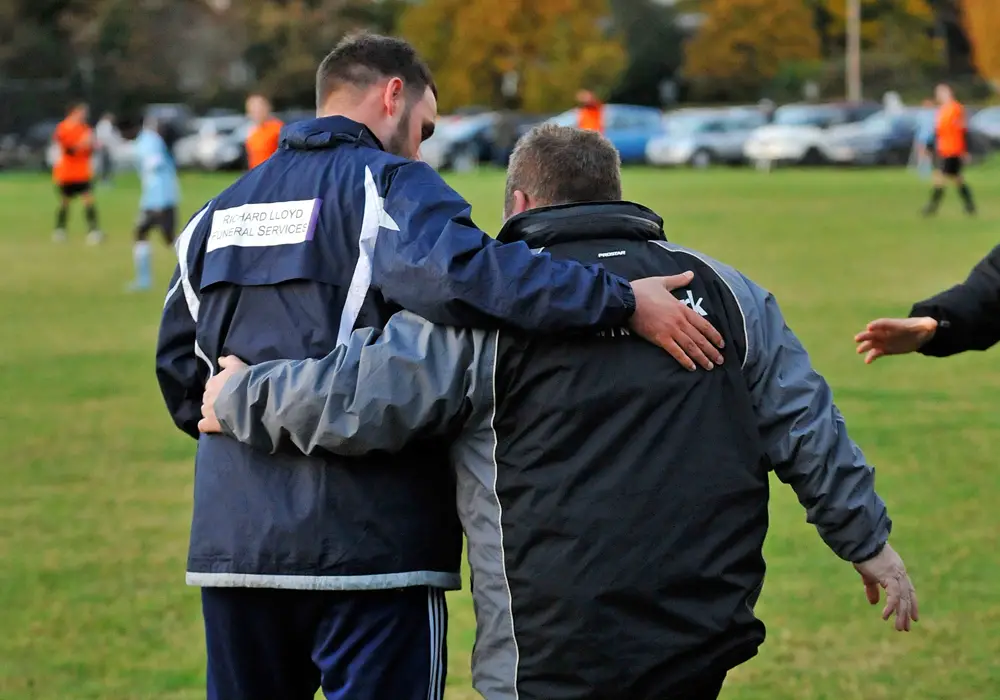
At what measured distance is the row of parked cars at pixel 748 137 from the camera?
43.0m

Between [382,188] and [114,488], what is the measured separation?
537cm

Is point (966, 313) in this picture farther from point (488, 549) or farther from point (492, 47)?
point (492, 47)

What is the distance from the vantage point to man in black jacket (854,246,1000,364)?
178 inches

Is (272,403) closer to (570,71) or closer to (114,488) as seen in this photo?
(114,488)

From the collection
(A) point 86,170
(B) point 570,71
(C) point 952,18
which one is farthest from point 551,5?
(A) point 86,170

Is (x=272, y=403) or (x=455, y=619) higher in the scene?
(x=272, y=403)

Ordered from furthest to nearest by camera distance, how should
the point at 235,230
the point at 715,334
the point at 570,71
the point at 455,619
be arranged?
the point at 570,71 < the point at 455,619 < the point at 235,230 < the point at 715,334

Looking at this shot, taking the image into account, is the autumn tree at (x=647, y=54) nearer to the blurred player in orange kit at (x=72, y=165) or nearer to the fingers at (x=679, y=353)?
the blurred player in orange kit at (x=72, y=165)

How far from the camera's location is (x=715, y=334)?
3195 millimetres

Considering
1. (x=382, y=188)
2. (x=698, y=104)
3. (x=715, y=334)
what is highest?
(x=382, y=188)

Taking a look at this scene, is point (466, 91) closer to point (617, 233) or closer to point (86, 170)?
point (86, 170)

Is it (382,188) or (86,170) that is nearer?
(382,188)

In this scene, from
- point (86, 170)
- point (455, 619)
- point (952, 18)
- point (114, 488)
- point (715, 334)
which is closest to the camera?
point (715, 334)

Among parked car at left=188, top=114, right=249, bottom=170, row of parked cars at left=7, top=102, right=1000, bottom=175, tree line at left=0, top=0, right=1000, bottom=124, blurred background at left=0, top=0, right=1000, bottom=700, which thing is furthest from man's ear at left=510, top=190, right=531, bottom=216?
tree line at left=0, top=0, right=1000, bottom=124
